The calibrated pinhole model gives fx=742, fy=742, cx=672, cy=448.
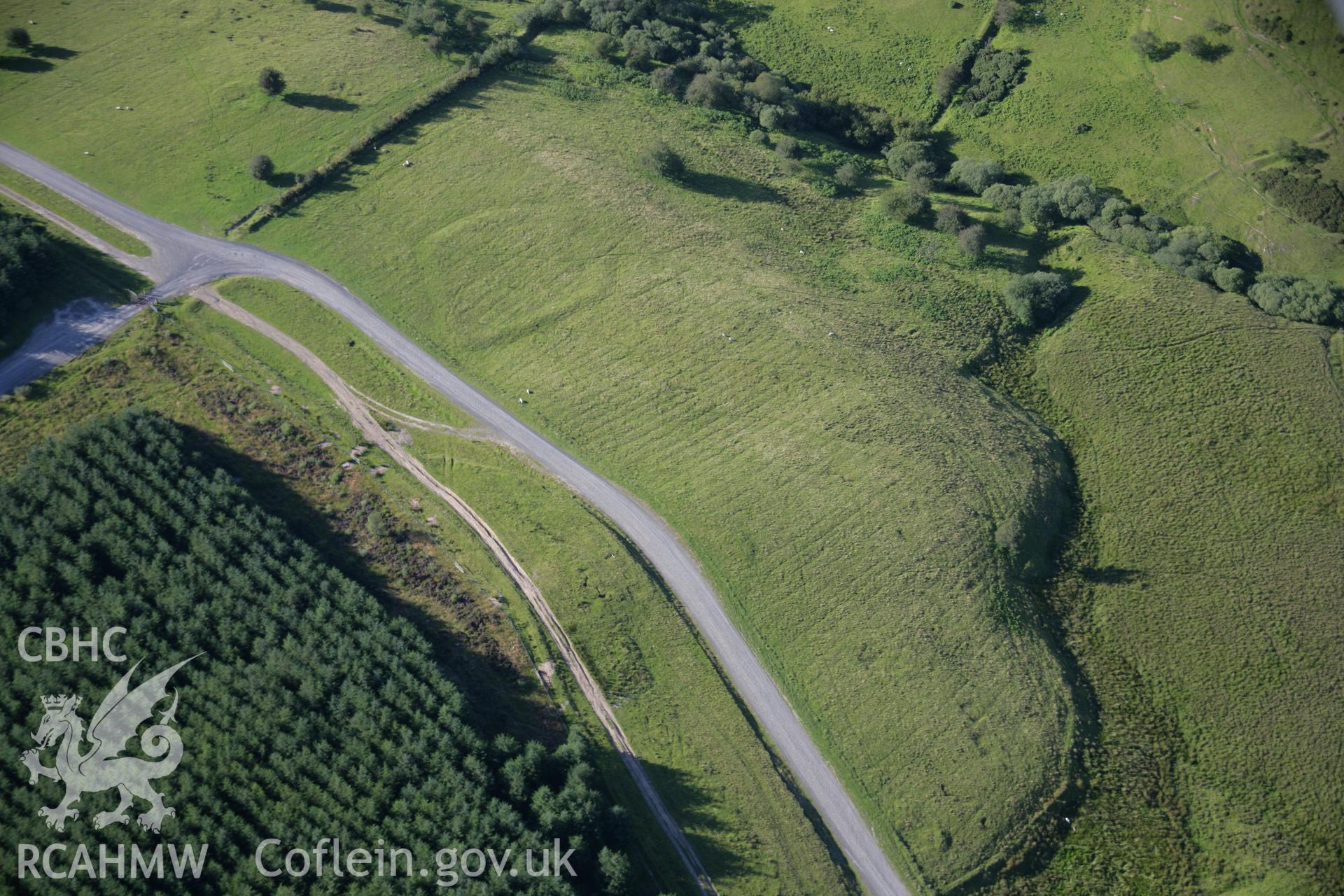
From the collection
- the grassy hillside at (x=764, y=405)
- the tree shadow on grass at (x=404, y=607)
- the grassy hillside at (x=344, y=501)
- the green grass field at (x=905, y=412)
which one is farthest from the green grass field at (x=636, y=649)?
Answer: the grassy hillside at (x=764, y=405)

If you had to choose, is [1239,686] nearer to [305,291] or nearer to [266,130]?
[305,291]

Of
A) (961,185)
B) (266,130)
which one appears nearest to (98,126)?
(266,130)

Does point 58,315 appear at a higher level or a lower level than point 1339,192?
lower

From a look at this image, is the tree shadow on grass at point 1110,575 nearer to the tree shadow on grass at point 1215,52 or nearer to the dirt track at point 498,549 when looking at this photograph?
the dirt track at point 498,549

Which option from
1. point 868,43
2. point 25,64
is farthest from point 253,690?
point 868,43

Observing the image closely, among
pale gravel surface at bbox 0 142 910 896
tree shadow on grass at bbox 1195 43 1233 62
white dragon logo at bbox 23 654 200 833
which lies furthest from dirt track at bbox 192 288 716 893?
tree shadow on grass at bbox 1195 43 1233 62
